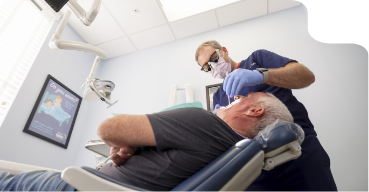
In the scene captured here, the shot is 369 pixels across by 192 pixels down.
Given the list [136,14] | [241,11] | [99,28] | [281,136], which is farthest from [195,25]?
[281,136]

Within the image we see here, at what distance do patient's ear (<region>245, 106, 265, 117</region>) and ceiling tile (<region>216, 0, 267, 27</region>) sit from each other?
1744mm

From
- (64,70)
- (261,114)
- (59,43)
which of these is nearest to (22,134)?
(64,70)

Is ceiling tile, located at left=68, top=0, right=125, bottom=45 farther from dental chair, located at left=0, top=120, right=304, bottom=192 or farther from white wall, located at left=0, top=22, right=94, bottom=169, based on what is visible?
dental chair, located at left=0, top=120, right=304, bottom=192

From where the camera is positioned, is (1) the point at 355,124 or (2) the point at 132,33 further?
(2) the point at 132,33

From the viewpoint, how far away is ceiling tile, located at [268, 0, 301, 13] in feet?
6.85

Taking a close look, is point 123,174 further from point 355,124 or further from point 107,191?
point 355,124

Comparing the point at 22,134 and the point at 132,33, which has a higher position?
the point at 132,33

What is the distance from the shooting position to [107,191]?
0.42 m

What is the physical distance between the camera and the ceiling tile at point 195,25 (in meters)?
2.28

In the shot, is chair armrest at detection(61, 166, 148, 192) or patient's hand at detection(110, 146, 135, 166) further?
patient's hand at detection(110, 146, 135, 166)

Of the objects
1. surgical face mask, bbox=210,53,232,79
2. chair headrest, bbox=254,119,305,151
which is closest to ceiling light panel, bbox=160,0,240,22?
surgical face mask, bbox=210,53,232,79

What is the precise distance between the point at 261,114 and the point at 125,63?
2.43 metres

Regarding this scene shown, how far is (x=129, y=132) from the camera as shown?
0.56 m

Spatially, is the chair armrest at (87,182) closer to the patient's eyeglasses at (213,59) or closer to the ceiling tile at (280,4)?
the patient's eyeglasses at (213,59)
